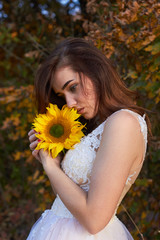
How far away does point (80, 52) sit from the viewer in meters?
1.72

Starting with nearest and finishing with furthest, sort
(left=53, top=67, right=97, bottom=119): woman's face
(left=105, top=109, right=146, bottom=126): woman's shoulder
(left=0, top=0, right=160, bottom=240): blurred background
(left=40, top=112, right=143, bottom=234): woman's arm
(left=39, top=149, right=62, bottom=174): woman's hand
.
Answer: (left=40, top=112, right=143, bottom=234): woman's arm → (left=105, top=109, right=146, bottom=126): woman's shoulder → (left=39, top=149, right=62, bottom=174): woman's hand → (left=53, top=67, right=97, bottom=119): woman's face → (left=0, top=0, right=160, bottom=240): blurred background

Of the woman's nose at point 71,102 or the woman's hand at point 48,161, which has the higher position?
the woman's nose at point 71,102

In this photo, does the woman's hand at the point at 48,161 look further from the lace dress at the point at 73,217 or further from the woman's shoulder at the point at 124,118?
the woman's shoulder at the point at 124,118

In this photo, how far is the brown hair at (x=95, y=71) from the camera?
168 cm

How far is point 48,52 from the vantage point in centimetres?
334

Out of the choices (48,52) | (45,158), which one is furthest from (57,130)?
(48,52)

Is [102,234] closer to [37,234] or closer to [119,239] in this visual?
[119,239]

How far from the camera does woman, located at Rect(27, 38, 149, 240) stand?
1.31 metres

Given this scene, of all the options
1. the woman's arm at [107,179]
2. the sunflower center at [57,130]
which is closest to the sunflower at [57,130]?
the sunflower center at [57,130]

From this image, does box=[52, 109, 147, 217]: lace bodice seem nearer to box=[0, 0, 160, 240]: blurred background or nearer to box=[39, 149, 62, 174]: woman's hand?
box=[39, 149, 62, 174]: woman's hand

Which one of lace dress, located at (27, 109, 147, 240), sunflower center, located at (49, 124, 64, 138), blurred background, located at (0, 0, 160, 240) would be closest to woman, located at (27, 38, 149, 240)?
lace dress, located at (27, 109, 147, 240)

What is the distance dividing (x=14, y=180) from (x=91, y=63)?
3813mm

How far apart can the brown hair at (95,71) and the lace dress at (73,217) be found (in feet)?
0.53

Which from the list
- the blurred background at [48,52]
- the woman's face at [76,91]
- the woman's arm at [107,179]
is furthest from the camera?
the blurred background at [48,52]
